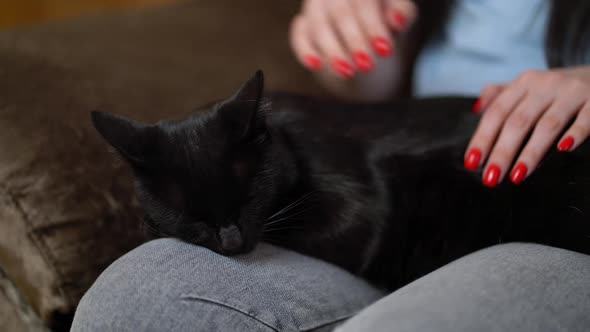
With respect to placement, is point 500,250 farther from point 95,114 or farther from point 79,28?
point 79,28

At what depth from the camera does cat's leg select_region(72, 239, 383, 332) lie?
0.59m

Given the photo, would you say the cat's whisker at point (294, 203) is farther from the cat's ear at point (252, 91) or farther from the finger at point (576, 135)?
the finger at point (576, 135)

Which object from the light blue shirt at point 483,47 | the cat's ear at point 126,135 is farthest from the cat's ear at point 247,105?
the light blue shirt at point 483,47

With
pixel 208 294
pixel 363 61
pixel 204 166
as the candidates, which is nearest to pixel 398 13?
pixel 363 61

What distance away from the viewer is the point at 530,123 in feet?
2.57

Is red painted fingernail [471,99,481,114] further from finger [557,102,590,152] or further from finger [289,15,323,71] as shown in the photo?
finger [289,15,323,71]

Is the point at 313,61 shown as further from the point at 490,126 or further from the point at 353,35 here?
the point at 490,126

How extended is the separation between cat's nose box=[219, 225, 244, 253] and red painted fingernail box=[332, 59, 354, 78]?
385 millimetres

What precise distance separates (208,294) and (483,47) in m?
0.80

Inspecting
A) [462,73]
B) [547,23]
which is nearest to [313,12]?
[462,73]

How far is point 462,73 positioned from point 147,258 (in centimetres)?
79

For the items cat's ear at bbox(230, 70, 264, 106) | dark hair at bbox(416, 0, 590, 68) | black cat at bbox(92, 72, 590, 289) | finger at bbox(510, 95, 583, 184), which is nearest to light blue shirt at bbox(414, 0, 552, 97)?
dark hair at bbox(416, 0, 590, 68)

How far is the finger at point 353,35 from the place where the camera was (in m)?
0.89

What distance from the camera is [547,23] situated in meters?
1.02
